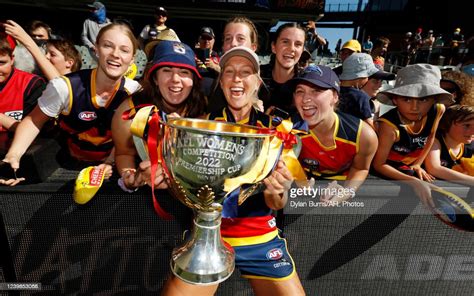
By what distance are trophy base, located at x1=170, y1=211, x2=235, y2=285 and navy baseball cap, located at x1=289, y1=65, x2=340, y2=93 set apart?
105cm

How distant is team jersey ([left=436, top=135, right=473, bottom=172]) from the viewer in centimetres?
230

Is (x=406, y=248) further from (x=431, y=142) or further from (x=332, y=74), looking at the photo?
(x=332, y=74)

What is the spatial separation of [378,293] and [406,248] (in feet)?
1.14

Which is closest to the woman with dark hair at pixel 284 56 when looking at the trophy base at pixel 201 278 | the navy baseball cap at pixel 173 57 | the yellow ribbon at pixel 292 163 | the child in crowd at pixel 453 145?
the navy baseball cap at pixel 173 57

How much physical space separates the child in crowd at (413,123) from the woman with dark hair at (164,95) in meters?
1.23

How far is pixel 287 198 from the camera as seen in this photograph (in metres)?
1.61

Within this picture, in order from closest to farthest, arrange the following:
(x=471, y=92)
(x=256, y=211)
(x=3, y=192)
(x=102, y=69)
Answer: (x=3, y=192)
(x=256, y=211)
(x=102, y=69)
(x=471, y=92)

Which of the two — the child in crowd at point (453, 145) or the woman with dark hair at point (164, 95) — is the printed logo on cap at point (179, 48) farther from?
the child in crowd at point (453, 145)

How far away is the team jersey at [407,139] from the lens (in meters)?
2.15

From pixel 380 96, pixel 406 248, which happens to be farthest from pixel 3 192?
pixel 380 96

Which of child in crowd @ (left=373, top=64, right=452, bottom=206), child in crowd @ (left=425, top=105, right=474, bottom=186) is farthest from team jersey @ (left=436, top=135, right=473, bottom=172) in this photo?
child in crowd @ (left=373, top=64, right=452, bottom=206)

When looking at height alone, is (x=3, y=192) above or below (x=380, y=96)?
below

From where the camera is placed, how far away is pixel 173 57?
1.74m

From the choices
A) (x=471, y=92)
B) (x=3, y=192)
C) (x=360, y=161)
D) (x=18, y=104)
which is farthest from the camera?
(x=471, y=92)
